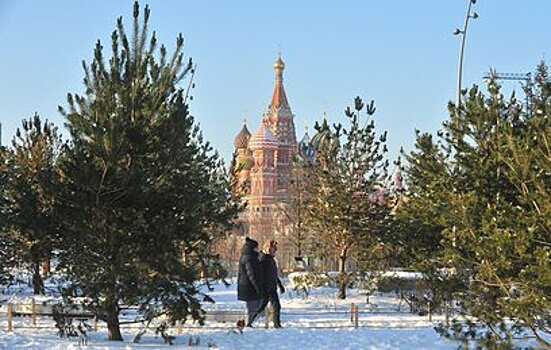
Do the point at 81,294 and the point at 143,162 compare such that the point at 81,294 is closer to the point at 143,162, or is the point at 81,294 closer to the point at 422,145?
the point at 143,162

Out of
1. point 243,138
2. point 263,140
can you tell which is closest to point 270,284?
point 263,140

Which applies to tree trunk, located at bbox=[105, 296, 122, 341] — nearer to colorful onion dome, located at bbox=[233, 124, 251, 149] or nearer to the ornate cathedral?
the ornate cathedral

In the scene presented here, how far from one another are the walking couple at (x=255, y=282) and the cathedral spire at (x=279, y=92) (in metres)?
105

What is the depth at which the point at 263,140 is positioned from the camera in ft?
340

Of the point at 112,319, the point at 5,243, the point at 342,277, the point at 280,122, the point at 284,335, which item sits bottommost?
the point at 284,335

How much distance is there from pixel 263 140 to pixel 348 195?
79.4m

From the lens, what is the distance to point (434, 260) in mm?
14695

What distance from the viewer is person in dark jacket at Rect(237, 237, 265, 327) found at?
1526 cm

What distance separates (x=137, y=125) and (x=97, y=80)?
3.39ft

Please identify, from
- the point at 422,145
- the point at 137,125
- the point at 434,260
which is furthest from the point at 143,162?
the point at 422,145

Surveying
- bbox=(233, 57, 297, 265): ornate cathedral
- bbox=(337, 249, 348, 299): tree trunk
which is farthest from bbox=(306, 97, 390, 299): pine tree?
bbox=(233, 57, 297, 265): ornate cathedral

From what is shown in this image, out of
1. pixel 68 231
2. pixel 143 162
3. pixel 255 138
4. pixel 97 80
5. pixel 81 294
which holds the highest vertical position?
pixel 255 138

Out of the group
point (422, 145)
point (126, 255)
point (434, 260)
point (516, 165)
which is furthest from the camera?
point (422, 145)

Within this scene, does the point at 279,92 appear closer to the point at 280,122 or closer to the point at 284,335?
the point at 280,122
